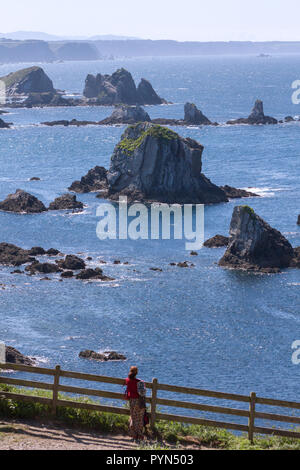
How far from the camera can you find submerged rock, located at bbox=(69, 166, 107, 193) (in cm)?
13512

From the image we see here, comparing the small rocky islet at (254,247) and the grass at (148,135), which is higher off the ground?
the grass at (148,135)

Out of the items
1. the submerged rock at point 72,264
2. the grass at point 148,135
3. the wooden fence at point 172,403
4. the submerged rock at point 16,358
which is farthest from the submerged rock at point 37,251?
the wooden fence at point 172,403

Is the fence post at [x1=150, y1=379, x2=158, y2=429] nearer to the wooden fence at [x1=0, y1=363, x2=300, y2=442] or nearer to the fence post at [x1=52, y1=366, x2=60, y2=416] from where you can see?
the wooden fence at [x1=0, y1=363, x2=300, y2=442]

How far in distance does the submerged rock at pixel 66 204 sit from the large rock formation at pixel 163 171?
20.7 feet

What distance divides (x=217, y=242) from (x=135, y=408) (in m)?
73.1

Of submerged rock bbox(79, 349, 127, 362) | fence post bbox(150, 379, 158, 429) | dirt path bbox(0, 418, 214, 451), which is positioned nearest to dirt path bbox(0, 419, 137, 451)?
dirt path bbox(0, 418, 214, 451)

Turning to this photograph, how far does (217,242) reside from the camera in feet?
332

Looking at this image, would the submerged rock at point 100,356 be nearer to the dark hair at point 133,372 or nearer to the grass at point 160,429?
the grass at point 160,429

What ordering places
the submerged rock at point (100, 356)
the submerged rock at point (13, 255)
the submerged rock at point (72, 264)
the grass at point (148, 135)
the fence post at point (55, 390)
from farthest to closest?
1. the grass at point (148, 135)
2. the submerged rock at point (13, 255)
3. the submerged rock at point (72, 264)
4. the submerged rock at point (100, 356)
5. the fence post at point (55, 390)

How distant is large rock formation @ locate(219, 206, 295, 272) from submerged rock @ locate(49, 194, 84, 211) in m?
34.0

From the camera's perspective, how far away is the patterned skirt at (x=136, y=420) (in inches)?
1131

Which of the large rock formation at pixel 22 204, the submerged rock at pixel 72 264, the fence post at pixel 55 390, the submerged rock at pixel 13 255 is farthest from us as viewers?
the large rock formation at pixel 22 204

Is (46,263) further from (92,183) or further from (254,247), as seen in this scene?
(92,183)
